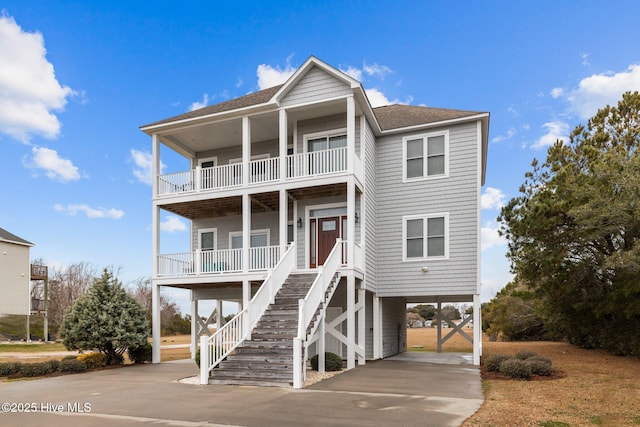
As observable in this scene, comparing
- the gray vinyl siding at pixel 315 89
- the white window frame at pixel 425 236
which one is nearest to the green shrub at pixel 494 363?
the white window frame at pixel 425 236

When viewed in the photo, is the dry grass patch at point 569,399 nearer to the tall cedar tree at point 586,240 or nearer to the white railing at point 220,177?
the tall cedar tree at point 586,240

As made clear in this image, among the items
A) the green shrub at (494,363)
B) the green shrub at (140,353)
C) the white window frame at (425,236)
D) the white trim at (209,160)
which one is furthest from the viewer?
the white trim at (209,160)

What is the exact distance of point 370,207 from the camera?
1714 cm

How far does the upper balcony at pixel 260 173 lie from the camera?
1556 cm

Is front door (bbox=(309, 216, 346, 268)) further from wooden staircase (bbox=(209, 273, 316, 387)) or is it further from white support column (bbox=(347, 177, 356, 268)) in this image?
wooden staircase (bbox=(209, 273, 316, 387))

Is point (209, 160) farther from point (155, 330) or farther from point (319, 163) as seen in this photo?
point (155, 330)

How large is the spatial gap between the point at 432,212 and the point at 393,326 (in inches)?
227

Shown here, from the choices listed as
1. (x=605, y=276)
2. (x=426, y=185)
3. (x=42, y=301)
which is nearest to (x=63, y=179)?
(x=42, y=301)

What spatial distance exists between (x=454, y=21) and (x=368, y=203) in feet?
24.7

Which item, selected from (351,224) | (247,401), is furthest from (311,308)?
(247,401)

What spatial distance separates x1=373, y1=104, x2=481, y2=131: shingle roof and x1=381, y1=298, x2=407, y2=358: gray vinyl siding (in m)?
Answer: 6.87

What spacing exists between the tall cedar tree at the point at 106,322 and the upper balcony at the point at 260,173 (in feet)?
13.1

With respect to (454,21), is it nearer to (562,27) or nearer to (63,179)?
(562,27)

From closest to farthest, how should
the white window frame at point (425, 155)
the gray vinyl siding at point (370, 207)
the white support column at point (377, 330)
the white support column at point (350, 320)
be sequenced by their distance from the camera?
the white support column at point (350, 320), the gray vinyl siding at point (370, 207), the white window frame at point (425, 155), the white support column at point (377, 330)
